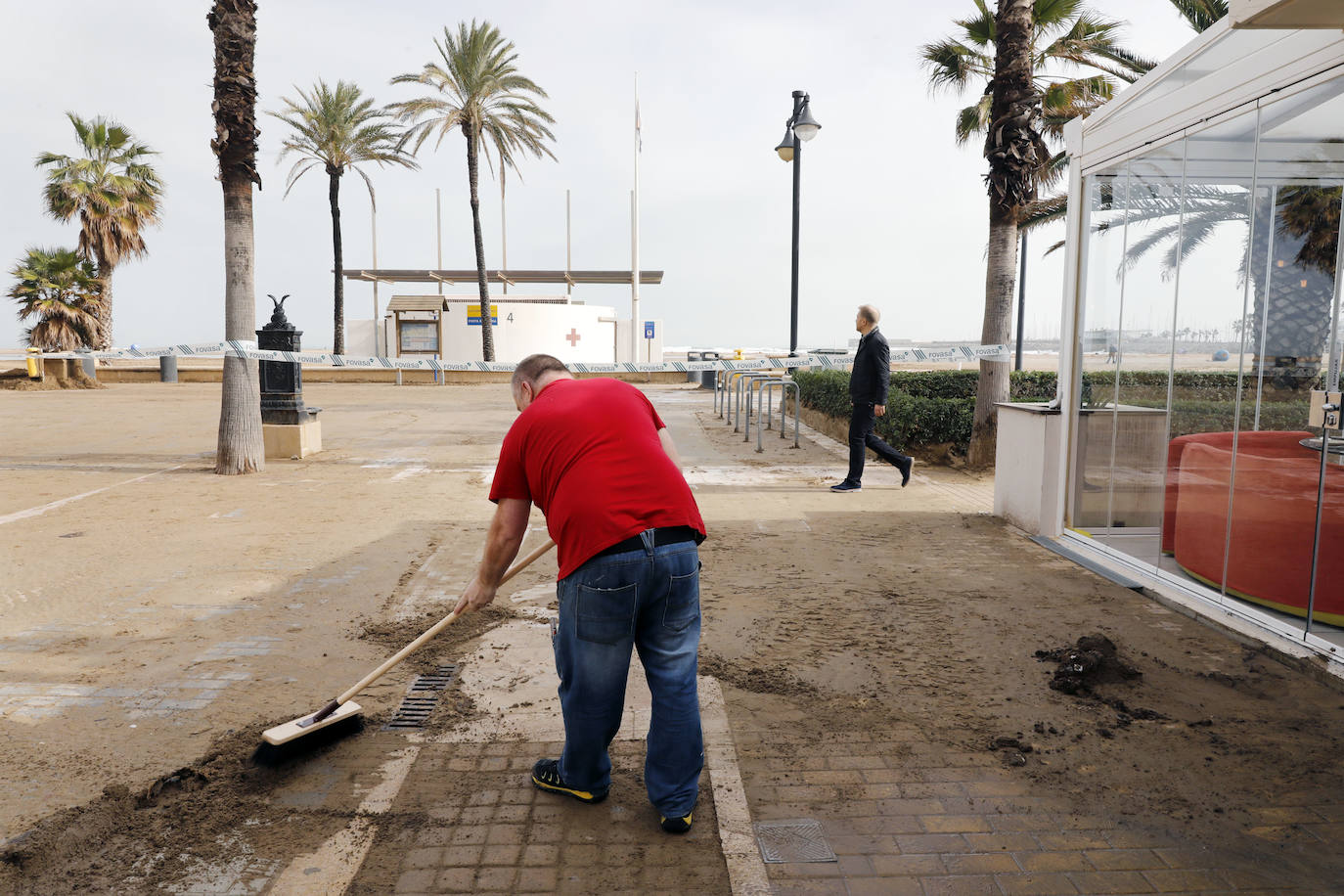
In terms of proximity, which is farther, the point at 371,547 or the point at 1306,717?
the point at 371,547

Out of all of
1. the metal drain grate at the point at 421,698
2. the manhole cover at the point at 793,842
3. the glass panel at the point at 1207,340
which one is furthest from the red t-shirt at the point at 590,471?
the glass panel at the point at 1207,340

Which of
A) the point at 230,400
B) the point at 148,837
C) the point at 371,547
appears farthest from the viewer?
the point at 230,400

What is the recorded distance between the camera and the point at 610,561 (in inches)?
111

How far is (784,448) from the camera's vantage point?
13.1 meters

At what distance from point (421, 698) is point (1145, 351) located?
529 centimetres

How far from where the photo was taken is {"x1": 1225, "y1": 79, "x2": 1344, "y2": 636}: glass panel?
466cm

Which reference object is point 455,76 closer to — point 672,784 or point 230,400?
point 230,400

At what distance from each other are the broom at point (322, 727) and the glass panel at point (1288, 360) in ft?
13.2

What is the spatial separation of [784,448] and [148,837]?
10813 millimetres

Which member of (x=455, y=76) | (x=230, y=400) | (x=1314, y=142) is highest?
(x=455, y=76)

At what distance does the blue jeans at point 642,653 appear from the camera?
2.84 m

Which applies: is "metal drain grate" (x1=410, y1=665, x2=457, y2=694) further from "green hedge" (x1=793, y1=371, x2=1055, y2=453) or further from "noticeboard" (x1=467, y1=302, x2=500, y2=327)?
"noticeboard" (x1=467, y1=302, x2=500, y2=327)

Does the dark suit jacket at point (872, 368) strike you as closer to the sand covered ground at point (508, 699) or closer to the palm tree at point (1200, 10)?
the sand covered ground at point (508, 699)

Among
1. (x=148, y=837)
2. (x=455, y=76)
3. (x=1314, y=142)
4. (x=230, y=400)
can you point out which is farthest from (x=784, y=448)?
(x=455, y=76)
